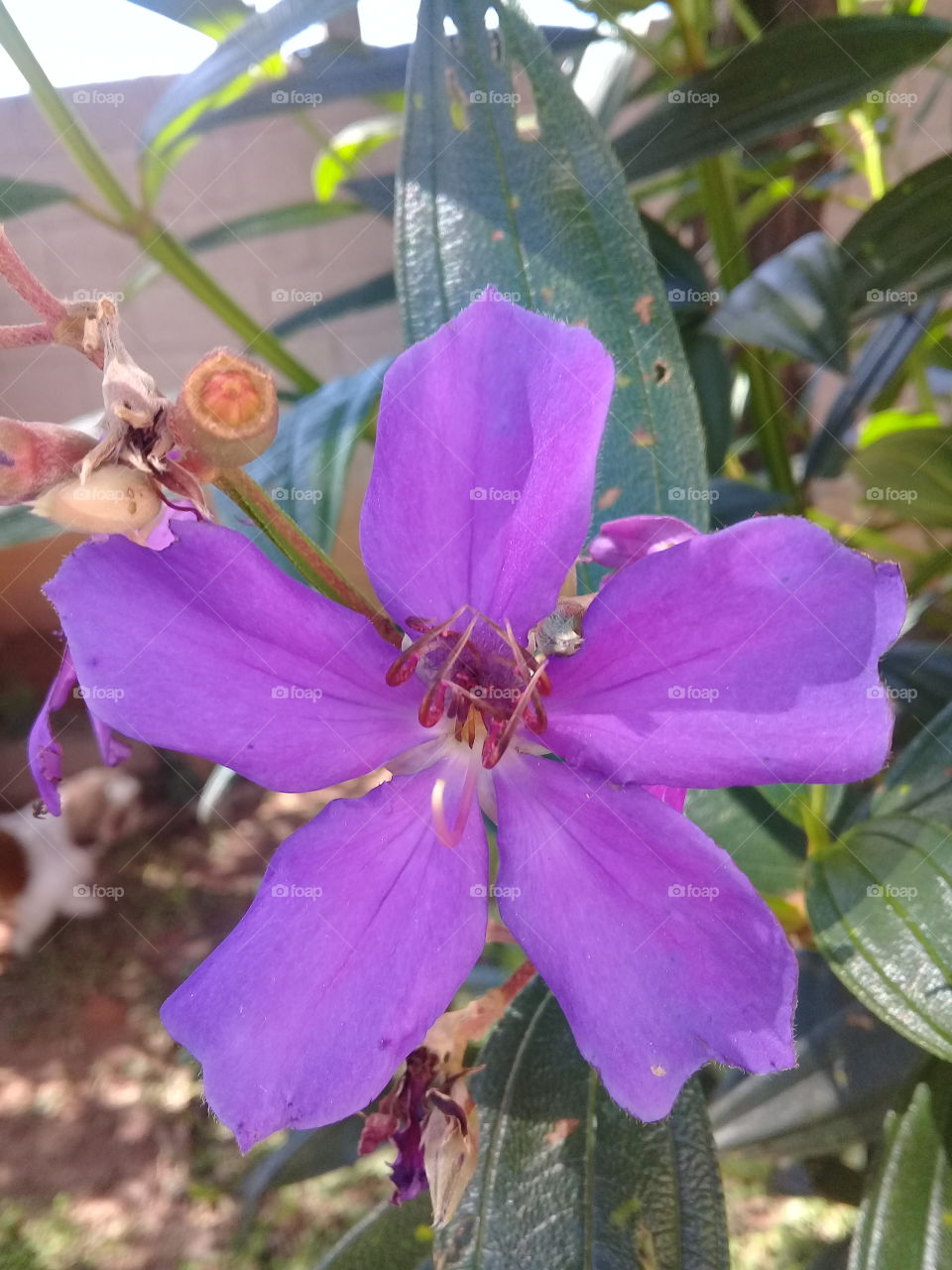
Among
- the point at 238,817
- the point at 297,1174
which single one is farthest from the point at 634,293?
the point at 238,817

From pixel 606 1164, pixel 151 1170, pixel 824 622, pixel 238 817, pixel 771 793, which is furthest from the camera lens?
pixel 238 817

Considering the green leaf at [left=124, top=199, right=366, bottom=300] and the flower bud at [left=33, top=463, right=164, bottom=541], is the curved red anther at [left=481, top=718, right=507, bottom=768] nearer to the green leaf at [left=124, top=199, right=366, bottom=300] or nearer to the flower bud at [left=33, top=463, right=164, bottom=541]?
the flower bud at [left=33, top=463, right=164, bottom=541]

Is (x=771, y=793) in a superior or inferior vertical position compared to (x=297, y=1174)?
superior

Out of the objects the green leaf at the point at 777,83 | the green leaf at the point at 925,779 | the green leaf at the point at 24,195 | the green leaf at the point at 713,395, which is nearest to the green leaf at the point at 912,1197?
the green leaf at the point at 925,779

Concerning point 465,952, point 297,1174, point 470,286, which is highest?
point 470,286

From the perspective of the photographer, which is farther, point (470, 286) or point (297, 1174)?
point (297, 1174)

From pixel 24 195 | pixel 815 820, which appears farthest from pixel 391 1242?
pixel 24 195

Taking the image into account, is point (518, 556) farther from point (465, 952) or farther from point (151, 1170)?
point (151, 1170)

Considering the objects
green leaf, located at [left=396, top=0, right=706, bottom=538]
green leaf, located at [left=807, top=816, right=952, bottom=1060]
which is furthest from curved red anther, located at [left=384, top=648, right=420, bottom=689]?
green leaf, located at [left=807, top=816, right=952, bottom=1060]
